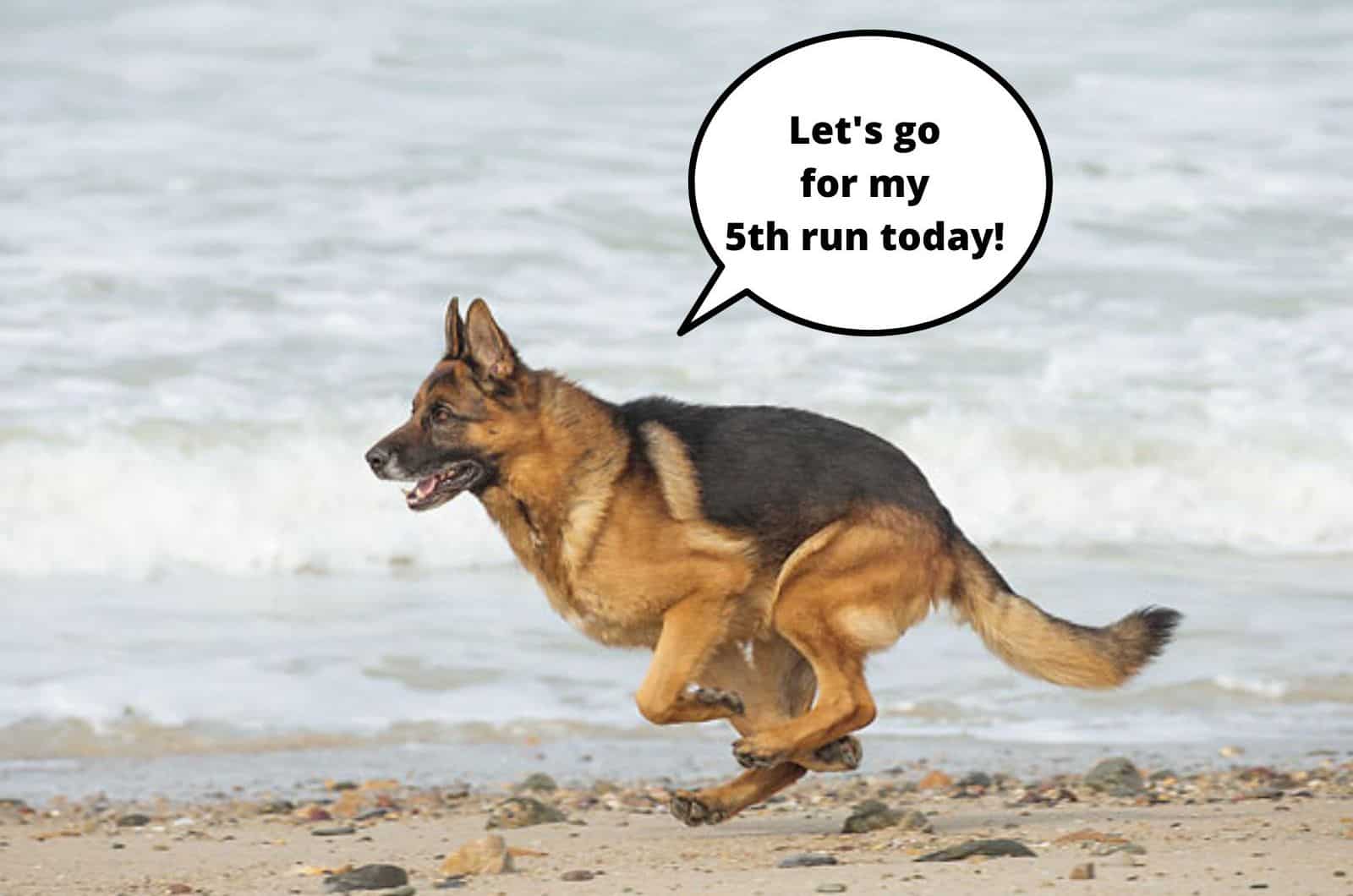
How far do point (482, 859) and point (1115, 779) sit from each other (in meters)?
2.61

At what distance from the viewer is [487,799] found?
7598mm

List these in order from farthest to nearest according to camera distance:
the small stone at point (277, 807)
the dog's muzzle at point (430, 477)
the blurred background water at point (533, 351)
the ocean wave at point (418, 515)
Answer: the ocean wave at point (418, 515) → the blurred background water at point (533, 351) → the small stone at point (277, 807) → the dog's muzzle at point (430, 477)

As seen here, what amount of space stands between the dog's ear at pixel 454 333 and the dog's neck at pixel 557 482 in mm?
252

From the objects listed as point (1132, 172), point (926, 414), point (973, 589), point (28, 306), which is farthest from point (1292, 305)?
point (973, 589)

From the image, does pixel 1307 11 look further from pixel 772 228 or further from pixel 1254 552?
pixel 772 228

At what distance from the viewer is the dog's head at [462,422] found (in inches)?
257

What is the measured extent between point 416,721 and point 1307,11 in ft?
60.7

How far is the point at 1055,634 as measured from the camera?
21.6ft

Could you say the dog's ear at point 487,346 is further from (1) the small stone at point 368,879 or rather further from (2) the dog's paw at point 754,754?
(1) the small stone at point 368,879

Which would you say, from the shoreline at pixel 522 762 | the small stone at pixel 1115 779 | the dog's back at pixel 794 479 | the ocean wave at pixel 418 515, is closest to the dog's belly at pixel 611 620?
the dog's back at pixel 794 479

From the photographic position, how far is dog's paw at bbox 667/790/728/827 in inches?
251

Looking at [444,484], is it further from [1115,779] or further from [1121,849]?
[1115,779]

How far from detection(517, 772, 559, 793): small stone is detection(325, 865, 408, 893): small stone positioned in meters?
1.98

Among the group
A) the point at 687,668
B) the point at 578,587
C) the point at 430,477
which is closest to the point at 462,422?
the point at 430,477
